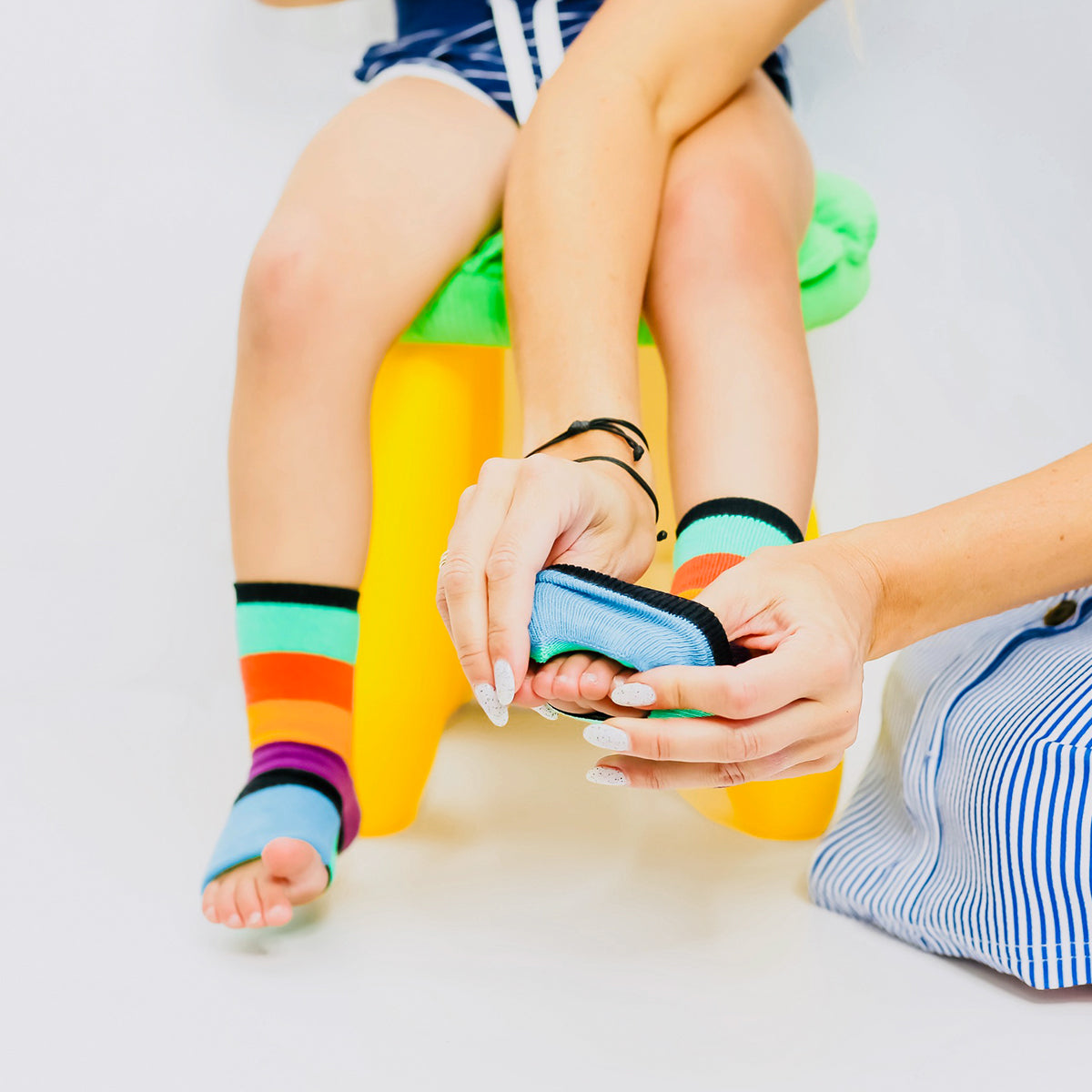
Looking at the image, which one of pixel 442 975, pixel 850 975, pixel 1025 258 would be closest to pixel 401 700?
pixel 442 975

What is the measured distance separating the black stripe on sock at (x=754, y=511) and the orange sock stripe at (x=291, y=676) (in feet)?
0.81

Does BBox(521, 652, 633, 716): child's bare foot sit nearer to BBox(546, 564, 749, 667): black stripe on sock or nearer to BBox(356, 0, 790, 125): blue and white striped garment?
BBox(546, 564, 749, 667): black stripe on sock

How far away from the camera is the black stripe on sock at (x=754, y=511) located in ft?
1.93

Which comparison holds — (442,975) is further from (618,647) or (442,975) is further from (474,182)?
(474,182)

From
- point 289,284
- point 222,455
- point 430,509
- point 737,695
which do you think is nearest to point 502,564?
point 737,695

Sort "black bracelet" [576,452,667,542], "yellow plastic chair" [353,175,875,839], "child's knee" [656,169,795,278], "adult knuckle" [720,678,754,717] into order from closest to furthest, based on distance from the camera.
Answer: "adult knuckle" [720,678,754,717] < "black bracelet" [576,452,667,542] < "child's knee" [656,169,795,278] < "yellow plastic chair" [353,175,875,839]

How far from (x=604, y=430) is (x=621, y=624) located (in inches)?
5.8

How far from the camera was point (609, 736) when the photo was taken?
448mm

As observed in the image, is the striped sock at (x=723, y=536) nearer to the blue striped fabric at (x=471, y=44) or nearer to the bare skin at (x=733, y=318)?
the bare skin at (x=733, y=318)

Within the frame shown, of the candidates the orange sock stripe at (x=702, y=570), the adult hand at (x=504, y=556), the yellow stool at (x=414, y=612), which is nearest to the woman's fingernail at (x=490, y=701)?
the adult hand at (x=504, y=556)

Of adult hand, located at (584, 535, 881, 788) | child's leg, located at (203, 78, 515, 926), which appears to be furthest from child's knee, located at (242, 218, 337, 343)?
adult hand, located at (584, 535, 881, 788)

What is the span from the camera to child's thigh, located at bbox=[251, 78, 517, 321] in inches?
28.9

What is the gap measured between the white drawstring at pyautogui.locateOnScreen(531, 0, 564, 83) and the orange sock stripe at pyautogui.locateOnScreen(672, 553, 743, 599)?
0.41m

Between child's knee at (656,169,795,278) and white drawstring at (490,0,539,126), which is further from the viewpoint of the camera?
white drawstring at (490,0,539,126)
